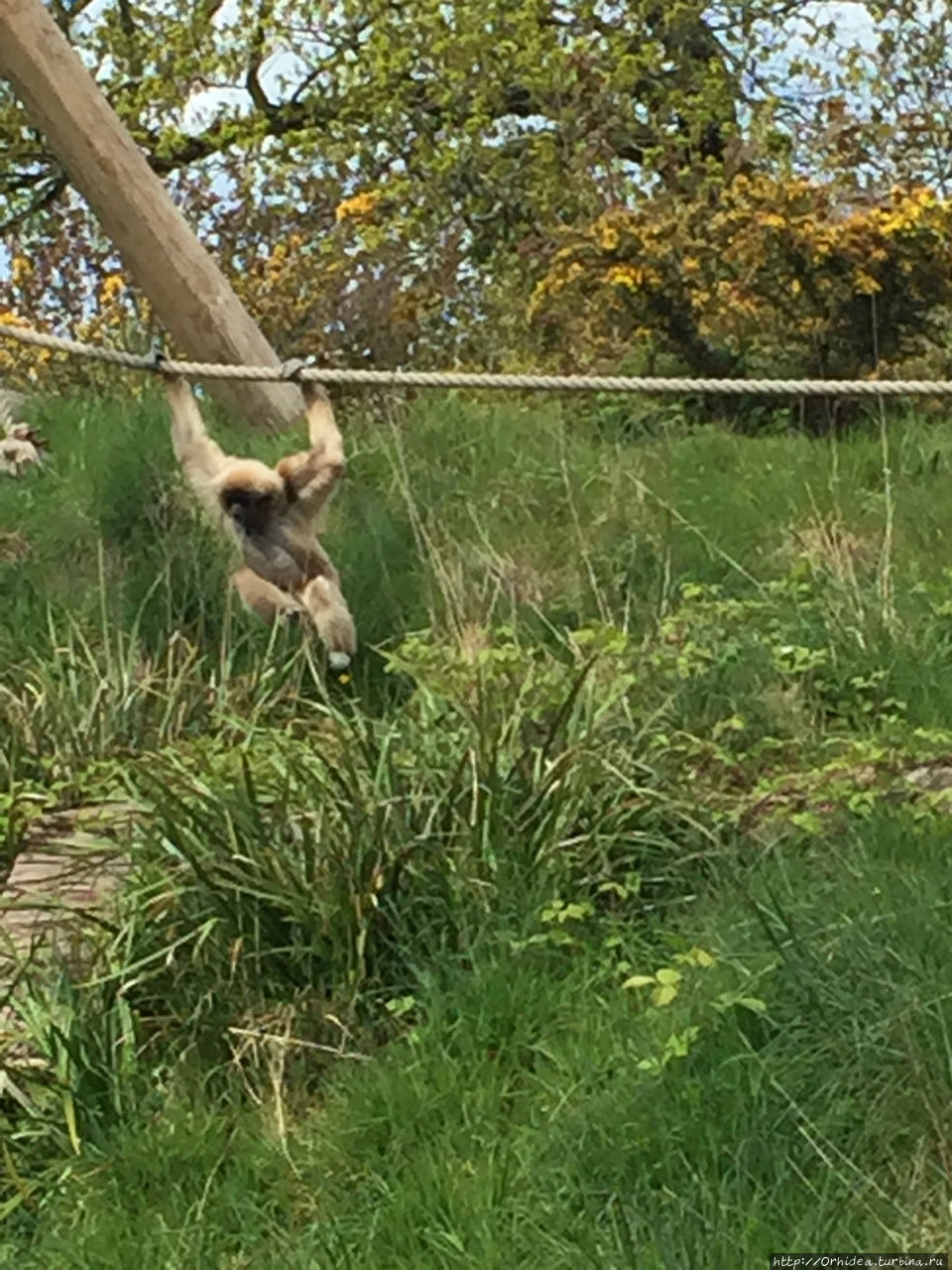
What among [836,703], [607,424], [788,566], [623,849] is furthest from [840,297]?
[623,849]

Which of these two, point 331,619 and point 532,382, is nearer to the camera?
point 532,382

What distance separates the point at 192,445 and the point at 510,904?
282 centimetres

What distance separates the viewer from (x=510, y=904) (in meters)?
3.90

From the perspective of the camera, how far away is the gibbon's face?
236 inches

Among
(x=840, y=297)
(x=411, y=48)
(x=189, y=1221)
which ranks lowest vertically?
(x=189, y=1221)

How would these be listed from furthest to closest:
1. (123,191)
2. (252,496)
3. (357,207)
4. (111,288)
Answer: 1. (357,207)
2. (111,288)
3. (123,191)
4. (252,496)

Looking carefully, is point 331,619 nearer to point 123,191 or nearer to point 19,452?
point 123,191

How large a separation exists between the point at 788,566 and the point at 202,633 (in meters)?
2.30

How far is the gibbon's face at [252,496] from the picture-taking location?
19.7 feet

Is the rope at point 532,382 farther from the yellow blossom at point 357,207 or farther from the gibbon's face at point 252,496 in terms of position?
the yellow blossom at point 357,207

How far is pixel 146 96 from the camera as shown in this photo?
12.9 meters

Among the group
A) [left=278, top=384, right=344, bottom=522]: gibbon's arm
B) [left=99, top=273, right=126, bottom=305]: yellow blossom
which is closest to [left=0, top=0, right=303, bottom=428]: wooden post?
[left=278, top=384, right=344, bottom=522]: gibbon's arm

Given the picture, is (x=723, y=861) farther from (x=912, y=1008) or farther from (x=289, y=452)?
(x=289, y=452)

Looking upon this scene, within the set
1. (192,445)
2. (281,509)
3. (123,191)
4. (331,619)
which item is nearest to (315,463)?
(281,509)
